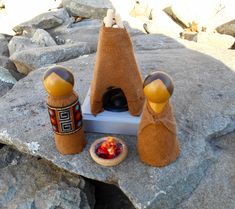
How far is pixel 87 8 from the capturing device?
4480 millimetres

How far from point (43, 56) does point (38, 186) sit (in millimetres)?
1328

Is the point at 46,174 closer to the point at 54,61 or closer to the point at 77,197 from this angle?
the point at 77,197

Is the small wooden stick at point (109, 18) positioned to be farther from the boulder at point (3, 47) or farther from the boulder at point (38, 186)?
the boulder at point (3, 47)

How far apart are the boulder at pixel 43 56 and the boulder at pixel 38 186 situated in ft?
3.35

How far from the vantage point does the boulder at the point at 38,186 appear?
196 centimetres

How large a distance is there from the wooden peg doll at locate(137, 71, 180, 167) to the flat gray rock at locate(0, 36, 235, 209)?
0.07m

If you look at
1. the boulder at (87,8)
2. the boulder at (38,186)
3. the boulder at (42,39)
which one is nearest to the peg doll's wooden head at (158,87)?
the boulder at (38,186)

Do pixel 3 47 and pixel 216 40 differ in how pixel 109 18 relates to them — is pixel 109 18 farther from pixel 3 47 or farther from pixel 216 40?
pixel 3 47

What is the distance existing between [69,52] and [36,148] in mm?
1359

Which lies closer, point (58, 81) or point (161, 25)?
point (58, 81)

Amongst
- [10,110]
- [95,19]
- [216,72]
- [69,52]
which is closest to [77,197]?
[10,110]

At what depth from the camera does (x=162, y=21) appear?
14.8ft

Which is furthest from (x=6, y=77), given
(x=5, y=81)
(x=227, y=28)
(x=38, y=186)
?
(x=227, y=28)

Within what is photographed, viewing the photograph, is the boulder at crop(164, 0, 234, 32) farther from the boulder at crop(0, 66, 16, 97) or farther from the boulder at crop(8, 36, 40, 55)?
the boulder at crop(0, 66, 16, 97)
